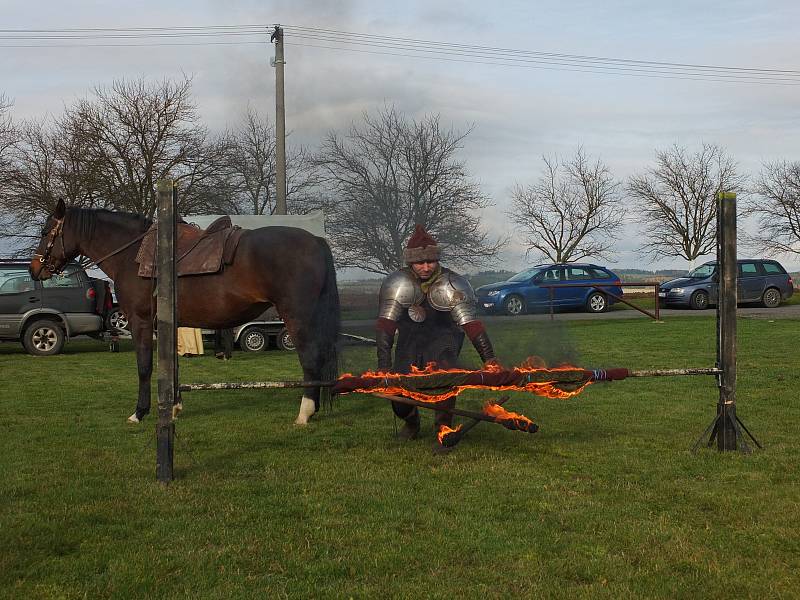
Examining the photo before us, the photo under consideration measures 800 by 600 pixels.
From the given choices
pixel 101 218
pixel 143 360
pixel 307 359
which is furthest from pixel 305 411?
pixel 101 218

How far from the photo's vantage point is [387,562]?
4004mm

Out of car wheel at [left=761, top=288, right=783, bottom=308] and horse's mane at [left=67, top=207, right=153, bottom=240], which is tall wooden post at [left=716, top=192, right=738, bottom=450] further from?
car wheel at [left=761, top=288, right=783, bottom=308]

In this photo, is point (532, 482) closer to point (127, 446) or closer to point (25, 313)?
point (127, 446)

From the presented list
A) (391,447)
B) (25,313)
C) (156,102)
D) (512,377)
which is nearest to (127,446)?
(391,447)

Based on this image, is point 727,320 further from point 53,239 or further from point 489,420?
point 53,239

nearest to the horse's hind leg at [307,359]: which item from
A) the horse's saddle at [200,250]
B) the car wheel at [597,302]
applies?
the horse's saddle at [200,250]

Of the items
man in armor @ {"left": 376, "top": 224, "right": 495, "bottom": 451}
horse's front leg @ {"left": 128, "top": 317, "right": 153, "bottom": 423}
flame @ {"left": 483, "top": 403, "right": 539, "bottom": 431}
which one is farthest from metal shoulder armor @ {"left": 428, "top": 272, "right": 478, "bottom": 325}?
horse's front leg @ {"left": 128, "top": 317, "right": 153, "bottom": 423}

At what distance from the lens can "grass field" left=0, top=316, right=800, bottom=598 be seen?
12.5ft

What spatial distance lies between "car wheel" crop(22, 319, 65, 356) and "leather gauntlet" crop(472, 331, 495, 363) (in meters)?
13.0

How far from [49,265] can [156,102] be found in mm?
21537

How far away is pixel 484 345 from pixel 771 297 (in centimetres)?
2485

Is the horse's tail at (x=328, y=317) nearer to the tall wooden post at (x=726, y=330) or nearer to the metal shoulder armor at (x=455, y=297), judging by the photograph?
the metal shoulder armor at (x=455, y=297)

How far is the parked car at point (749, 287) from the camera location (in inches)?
1093

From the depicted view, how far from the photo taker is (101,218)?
9055 mm
